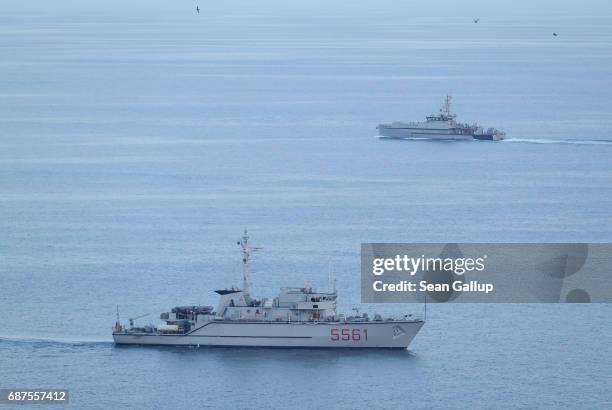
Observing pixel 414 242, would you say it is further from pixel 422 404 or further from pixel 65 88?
pixel 65 88

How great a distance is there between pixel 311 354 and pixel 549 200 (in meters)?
41.8

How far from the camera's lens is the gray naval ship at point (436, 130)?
145125 mm

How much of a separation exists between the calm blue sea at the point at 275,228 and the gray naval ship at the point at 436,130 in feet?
4.92

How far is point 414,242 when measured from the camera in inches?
3610

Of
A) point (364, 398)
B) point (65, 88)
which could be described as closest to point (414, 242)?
point (364, 398)

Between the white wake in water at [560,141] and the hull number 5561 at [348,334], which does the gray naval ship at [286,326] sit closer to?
the hull number 5561 at [348,334]

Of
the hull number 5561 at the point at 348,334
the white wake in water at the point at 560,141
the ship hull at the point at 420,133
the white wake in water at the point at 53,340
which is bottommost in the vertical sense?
the white wake in water at the point at 53,340

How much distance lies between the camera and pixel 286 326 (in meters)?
69.7

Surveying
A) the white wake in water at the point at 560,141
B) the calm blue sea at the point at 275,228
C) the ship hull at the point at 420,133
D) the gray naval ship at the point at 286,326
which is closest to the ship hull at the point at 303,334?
the gray naval ship at the point at 286,326

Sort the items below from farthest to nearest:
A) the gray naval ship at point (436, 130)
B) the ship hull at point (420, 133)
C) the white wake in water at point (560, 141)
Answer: the ship hull at point (420, 133)
the gray naval ship at point (436, 130)
the white wake in water at point (560, 141)

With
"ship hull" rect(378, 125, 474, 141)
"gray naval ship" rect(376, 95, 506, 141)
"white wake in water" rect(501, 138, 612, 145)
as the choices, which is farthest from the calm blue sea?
"gray naval ship" rect(376, 95, 506, 141)

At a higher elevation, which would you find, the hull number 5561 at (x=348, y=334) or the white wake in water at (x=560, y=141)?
the white wake in water at (x=560, y=141)

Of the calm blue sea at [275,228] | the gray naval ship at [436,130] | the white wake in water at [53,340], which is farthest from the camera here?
the gray naval ship at [436,130]

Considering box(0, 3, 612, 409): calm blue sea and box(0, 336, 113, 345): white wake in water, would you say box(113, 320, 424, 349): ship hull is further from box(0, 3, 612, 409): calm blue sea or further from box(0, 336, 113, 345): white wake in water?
box(0, 336, 113, 345): white wake in water
